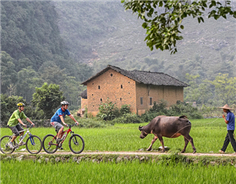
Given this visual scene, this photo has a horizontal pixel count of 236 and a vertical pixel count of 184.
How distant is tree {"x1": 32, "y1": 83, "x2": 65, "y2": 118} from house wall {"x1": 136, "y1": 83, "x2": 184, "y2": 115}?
308 inches

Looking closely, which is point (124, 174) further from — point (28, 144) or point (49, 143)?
point (28, 144)

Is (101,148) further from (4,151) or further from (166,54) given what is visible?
(166,54)

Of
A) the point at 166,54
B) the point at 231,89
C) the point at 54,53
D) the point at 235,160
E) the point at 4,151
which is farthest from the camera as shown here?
the point at 166,54

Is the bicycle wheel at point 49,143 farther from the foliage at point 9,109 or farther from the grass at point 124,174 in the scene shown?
the foliage at point 9,109

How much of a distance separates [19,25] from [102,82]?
4545 cm

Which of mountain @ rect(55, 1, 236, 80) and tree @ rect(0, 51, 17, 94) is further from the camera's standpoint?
mountain @ rect(55, 1, 236, 80)

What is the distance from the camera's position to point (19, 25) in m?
70.9

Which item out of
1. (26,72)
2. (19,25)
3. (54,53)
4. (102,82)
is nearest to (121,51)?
(54,53)

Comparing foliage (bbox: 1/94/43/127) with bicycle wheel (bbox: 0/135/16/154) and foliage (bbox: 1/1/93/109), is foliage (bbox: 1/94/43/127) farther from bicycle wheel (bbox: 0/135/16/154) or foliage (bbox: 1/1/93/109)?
foliage (bbox: 1/1/93/109)

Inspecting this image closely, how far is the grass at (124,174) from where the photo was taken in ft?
24.8

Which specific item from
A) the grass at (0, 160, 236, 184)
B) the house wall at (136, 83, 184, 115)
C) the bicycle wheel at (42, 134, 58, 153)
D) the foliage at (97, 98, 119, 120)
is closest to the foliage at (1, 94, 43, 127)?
the foliage at (97, 98, 119, 120)

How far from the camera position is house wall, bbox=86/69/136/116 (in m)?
31.1

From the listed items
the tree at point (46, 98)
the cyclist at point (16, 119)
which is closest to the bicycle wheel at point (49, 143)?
the cyclist at point (16, 119)

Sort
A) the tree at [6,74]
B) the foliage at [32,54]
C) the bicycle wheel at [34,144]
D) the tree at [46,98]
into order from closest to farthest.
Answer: the bicycle wheel at [34,144]
the tree at [46,98]
the tree at [6,74]
the foliage at [32,54]
